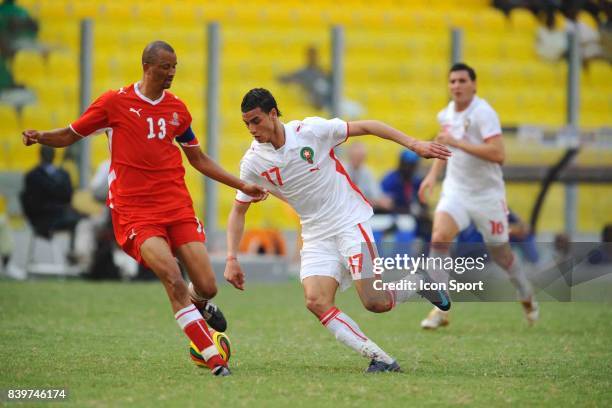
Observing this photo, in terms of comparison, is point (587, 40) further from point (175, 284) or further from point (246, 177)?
point (175, 284)

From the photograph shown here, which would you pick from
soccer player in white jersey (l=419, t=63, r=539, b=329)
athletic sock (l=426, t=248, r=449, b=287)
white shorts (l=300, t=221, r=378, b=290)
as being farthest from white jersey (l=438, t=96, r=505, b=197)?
white shorts (l=300, t=221, r=378, b=290)

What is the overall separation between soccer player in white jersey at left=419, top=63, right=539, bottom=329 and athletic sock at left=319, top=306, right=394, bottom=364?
336 centimetres

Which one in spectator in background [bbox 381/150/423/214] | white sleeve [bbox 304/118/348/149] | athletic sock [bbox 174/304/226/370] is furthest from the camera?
spectator in background [bbox 381/150/423/214]

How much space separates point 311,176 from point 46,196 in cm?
929

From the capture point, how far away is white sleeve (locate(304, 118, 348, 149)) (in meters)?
8.29

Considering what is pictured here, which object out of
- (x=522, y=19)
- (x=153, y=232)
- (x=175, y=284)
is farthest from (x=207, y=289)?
(x=522, y=19)

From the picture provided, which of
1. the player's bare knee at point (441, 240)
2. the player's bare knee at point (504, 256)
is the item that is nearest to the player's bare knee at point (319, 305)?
the player's bare knee at point (441, 240)

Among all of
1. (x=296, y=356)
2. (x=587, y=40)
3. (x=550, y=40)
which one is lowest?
(x=296, y=356)

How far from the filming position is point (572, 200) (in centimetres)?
1969

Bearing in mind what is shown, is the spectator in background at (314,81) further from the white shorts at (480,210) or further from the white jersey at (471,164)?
the white shorts at (480,210)

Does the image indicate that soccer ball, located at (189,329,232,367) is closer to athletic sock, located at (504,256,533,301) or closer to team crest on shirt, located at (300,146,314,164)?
team crest on shirt, located at (300,146,314,164)

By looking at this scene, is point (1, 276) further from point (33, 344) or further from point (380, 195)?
point (33, 344)

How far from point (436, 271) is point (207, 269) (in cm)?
213

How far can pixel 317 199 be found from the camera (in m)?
8.47
